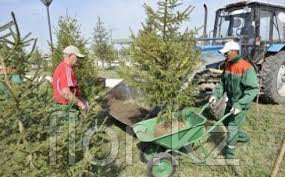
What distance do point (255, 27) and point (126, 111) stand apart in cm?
371

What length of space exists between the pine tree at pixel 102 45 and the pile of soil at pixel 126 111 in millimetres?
19041

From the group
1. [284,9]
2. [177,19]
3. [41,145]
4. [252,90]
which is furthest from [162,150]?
[284,9]

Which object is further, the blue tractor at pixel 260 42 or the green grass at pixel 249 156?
the blue tractor at pixel 260 42

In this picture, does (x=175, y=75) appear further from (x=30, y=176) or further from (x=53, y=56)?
(x=53, y=56)

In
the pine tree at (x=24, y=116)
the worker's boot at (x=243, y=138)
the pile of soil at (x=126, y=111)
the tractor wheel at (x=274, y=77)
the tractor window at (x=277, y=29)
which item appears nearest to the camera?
the pine tree at (x=24, y=116)

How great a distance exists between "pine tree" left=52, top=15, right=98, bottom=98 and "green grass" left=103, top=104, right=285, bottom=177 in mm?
1517

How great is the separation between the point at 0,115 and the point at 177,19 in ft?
10.2

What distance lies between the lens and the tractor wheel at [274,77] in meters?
7.26

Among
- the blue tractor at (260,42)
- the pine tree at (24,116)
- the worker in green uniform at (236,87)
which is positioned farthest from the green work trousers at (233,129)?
the pine tree at (24,116)

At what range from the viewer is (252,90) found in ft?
15.0

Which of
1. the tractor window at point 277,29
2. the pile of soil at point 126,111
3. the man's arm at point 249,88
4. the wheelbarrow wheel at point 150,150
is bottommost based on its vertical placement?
the wheelbarrow wheel at point 150,150

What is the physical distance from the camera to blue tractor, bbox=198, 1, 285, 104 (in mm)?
7297

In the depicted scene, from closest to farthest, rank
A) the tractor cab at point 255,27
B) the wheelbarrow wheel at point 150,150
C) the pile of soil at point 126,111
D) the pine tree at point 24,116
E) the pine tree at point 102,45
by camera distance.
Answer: the pine tree at point 24,116 < the wheelbarrow wheel at point 150,150 < the pile of soil at point 126,111 < the tractor cab at point 255,27 < the pine tree at point 102,45

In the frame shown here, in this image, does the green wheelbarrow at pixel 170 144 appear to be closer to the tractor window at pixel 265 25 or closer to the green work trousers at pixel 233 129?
the green work trousers at pixel 233 129
